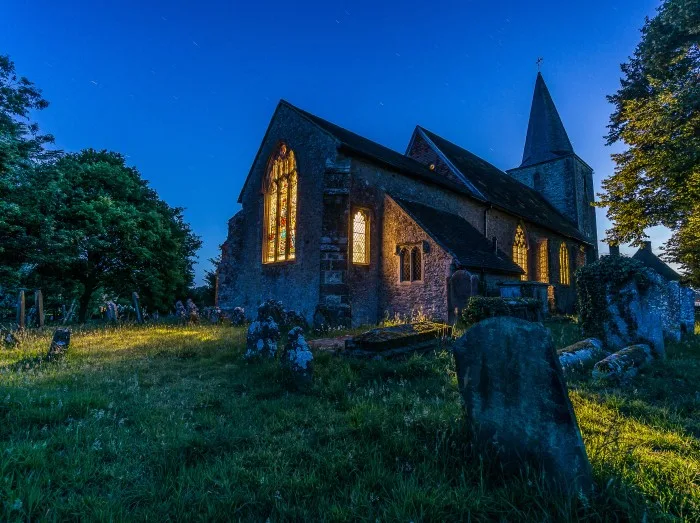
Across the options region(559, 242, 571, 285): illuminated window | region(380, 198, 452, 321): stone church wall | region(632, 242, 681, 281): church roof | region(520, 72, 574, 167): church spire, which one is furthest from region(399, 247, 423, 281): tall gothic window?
region(632, 242, 681, 281): church roof

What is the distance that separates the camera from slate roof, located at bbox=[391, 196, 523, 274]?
13.0 m

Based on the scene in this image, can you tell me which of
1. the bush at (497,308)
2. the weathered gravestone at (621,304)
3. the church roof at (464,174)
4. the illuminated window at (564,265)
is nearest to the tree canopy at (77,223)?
the church roof at (464,174)

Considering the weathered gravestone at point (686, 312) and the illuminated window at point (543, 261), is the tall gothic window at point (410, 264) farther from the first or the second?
the illuminated window at point (543, 261)

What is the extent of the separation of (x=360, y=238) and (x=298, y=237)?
2462mm

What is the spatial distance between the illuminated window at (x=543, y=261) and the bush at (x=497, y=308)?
13.1 meters

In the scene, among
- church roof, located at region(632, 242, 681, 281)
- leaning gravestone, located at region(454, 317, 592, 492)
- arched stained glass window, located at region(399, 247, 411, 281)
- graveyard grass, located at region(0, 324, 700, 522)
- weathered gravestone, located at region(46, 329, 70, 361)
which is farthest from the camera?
church roof, located at region(632, 242, 681, 281)

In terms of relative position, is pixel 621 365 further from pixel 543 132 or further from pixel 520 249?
pixel 543 132

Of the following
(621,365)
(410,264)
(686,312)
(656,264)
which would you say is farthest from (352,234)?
(656,264)

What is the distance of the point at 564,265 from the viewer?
24.7m

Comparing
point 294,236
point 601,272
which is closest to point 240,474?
point 601,272

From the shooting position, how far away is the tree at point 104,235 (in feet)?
54.7

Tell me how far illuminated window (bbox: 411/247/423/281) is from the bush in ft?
11.1

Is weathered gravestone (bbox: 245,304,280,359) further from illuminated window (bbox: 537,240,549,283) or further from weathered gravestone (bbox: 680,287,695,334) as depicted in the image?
illuminated window (bbox: 537,240,549,283)

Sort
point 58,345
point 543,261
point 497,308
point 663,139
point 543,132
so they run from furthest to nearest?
point 543,132 < point 543,261 < point 663,139 < point 497,308 < point 58,345
